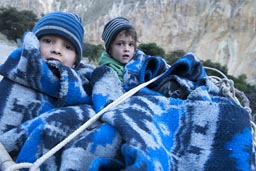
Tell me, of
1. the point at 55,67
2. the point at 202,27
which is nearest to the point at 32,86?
the point at 55,67

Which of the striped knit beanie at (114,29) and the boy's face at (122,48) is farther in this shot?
the striped knit beanie at (114,29)

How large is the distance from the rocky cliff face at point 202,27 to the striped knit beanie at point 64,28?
1653 cm

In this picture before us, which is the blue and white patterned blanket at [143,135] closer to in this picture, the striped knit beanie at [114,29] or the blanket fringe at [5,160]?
the blanket fringe at [5,160]

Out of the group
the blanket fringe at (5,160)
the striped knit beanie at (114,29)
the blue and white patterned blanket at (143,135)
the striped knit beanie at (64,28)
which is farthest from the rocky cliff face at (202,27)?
the blanket fringe at (5,160)

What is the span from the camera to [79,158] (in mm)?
870

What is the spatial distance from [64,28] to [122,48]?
0.61 metres

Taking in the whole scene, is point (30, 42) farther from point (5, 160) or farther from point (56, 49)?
point (5, 160)

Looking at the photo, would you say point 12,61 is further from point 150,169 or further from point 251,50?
point 251,50

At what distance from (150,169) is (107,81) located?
298mm

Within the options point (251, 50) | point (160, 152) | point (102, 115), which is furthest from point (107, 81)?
point (251, 50)

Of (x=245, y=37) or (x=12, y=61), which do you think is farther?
(x=245, y=37)

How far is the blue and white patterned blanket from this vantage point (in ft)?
2.83

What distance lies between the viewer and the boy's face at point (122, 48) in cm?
170

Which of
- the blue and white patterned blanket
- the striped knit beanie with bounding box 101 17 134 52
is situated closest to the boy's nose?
the blue and white patterned blanket
